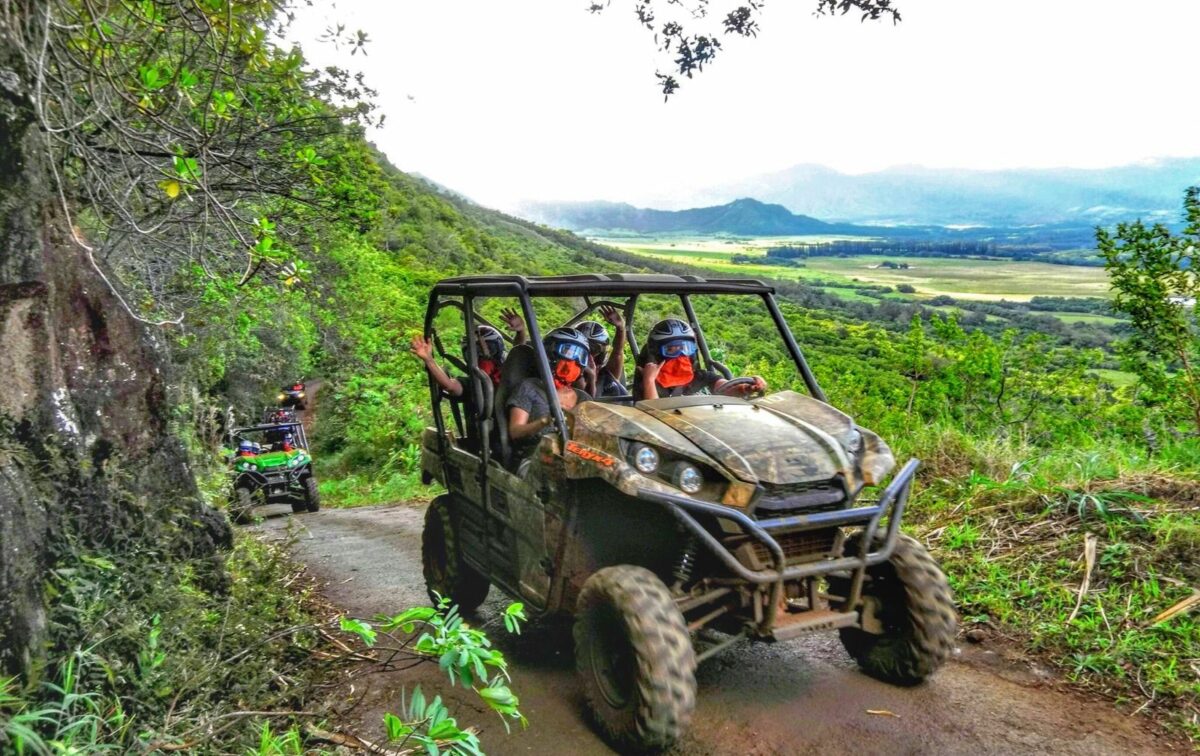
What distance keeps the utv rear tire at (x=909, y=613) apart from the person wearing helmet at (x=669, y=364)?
1453mm

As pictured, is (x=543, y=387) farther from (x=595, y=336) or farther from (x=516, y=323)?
(x=516, y=323)

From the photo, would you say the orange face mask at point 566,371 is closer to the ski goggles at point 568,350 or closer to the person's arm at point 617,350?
the ski goggles at point 568,350

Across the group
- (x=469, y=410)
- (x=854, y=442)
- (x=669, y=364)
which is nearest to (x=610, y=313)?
(x=669, y=364)

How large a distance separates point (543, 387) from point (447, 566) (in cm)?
154

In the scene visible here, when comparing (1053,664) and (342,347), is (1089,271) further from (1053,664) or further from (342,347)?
(1053,664)

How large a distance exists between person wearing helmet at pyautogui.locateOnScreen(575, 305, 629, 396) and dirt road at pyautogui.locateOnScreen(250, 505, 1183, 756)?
1716 mm

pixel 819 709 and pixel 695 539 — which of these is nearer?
pixel 695 539

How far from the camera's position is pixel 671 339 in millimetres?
5234

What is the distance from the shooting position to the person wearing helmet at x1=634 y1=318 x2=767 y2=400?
207 inches

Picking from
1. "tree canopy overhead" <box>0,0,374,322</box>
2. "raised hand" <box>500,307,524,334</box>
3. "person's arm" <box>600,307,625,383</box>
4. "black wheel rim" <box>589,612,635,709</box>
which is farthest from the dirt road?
"tree canopy overhead" <box>0,0,374,322</box>

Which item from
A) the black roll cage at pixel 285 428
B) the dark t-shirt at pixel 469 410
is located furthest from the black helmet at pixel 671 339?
the black roll cage at pixel 285 428

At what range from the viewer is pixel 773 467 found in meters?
3.79

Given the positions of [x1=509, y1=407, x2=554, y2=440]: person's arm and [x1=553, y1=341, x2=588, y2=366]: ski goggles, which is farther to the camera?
[x1=553, y1=341, x2=588, y2=366]: ski goggles

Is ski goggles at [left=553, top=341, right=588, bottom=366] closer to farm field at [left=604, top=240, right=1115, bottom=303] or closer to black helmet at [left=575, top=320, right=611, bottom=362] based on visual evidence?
black helmet at [left=575, top=320, right=611, bottom=362]
